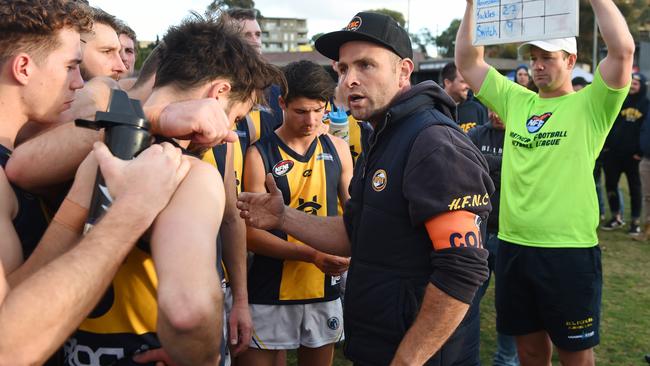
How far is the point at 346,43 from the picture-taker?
264 cm

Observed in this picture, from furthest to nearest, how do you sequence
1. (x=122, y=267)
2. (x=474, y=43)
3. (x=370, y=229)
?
(x=474, y=43) < (x=370, y=229) < (x=122, y=267)

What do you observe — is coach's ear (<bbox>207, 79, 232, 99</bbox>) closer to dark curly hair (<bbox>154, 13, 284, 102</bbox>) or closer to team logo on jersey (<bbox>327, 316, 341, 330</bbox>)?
dark curly hair (<bbox>154, 13, 284, 102</bbox>)

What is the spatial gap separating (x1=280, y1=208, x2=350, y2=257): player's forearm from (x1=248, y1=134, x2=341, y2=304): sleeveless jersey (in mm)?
524

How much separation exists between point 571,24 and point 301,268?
204 cm

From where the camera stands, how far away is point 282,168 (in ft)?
11.5

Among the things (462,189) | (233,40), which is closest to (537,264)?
(462,189)

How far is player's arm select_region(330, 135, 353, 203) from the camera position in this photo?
3.78 meters

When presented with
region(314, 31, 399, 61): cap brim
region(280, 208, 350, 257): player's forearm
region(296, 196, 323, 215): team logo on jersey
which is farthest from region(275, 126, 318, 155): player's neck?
region(314, 31, 399, 61): cap brim

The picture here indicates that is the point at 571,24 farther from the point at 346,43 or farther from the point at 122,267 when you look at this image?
the point at 122,267

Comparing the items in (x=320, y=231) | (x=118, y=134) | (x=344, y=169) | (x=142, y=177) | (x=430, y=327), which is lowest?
(x=430, y=327)

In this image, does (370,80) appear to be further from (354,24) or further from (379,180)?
(379,180)

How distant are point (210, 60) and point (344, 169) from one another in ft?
6.15

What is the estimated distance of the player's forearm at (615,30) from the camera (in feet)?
10.2

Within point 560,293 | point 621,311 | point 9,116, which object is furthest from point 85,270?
point 621,311
